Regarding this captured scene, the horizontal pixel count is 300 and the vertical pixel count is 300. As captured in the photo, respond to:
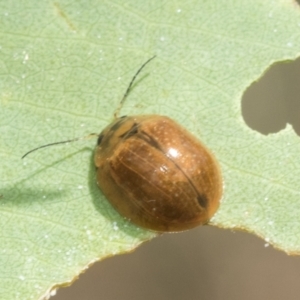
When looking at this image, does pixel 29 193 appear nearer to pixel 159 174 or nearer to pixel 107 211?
pixel 107 211

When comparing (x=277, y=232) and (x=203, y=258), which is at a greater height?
(x=277, y=232)

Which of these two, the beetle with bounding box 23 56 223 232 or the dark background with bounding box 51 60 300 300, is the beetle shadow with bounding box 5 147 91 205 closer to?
the beetle with bounding box 23 56 223 232

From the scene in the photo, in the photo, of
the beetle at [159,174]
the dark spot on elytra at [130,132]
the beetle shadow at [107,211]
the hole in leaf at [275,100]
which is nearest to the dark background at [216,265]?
the hole in leaf at [275,100]

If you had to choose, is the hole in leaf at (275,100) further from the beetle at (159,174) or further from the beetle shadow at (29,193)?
the beetle shadow at (29,193)

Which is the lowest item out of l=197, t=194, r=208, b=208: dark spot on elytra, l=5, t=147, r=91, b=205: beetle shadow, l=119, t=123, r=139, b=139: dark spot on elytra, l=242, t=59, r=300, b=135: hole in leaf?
l=242, t=59, r=300, b=135: hole in leaf

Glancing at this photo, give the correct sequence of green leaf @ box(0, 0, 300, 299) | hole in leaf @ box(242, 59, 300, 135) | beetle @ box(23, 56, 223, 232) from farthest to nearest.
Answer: hole in leaf @ box(242, 59, 300, 135), green leaf @ box(0, 0, 300, 299), beetle @ box(23, 56, 223, 232)

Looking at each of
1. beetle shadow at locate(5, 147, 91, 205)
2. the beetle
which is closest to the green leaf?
beetle shadow at locate(5, 147, 91, 205)

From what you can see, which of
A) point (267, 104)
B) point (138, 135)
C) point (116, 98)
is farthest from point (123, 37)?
point (267, 104)

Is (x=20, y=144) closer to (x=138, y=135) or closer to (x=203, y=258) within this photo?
(x=138, y=135)
